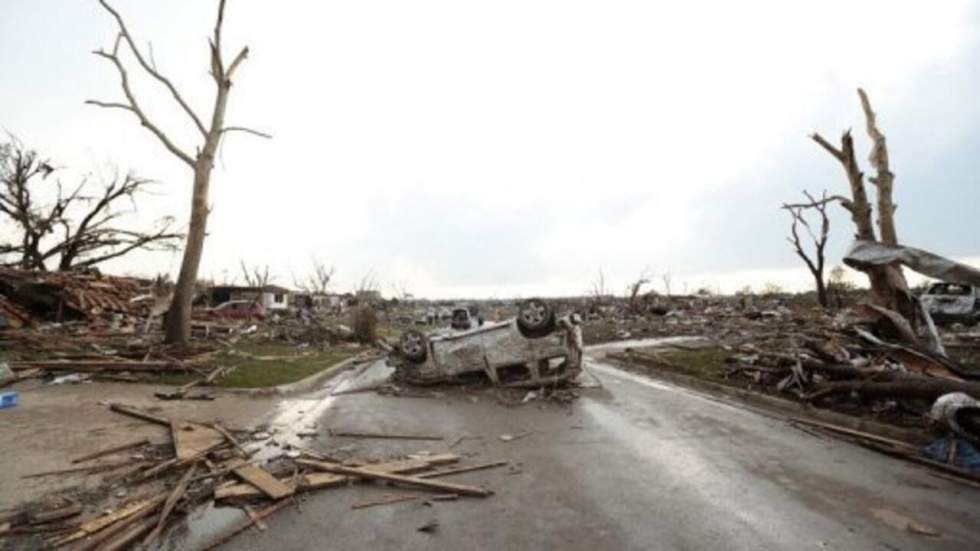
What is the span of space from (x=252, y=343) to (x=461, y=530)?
21.6m

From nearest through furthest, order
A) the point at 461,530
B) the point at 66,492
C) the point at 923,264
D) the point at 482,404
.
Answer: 1. the point at 461,530
2. the point at 66,492
3. the point at 923,264
4. the point at 482,404

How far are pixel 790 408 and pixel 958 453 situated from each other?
376 cm

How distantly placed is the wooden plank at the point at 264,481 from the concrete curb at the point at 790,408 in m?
7.95

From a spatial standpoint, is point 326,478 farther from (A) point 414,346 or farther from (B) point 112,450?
(A) point 414,346

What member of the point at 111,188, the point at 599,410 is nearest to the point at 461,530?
the point at 599,410

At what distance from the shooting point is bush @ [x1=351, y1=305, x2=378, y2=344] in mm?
31609

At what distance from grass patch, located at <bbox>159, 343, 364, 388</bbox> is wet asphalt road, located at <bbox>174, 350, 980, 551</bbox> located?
3.91 meters

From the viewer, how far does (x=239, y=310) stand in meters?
44.3

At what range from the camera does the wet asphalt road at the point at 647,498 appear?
4.53m

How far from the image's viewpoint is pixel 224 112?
1817cm

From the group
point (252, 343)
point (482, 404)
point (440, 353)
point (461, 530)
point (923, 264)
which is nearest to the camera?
point (461, 530)

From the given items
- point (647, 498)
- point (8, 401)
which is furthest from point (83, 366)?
point (647, 498)

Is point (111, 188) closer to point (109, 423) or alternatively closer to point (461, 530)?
point (109, 423)

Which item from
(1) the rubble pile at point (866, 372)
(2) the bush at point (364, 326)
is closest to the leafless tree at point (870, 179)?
(1) the rubble pile at point (866, 372)
